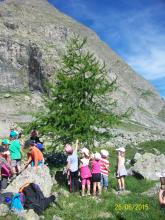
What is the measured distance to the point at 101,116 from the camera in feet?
81.2

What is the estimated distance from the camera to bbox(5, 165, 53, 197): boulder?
15906 mm

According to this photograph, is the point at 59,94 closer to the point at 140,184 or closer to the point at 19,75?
the point at 140,184

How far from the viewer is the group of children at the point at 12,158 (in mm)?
16500

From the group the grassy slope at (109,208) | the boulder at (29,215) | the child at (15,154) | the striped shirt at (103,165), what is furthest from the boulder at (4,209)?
the striped shirt at (103,165)

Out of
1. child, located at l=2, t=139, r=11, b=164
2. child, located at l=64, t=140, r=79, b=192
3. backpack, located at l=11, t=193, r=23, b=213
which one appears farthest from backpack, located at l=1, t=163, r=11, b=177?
child, located at l=64, t=140, r=79, b=192

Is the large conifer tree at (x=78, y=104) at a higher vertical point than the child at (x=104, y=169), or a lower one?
higher

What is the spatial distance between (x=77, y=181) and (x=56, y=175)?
1.84m

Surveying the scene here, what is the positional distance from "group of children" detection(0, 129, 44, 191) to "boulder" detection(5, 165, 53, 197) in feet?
1.60

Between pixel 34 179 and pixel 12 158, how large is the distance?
10.2 feet

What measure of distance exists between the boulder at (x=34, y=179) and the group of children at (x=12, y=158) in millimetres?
487

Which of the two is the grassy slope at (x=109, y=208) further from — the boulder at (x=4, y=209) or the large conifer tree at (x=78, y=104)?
the large conifer tree at (x=78, y=104)

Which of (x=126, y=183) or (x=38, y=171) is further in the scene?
(x=126, y=183)

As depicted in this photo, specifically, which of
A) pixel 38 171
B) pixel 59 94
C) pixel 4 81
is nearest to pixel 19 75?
pixel 4 81
